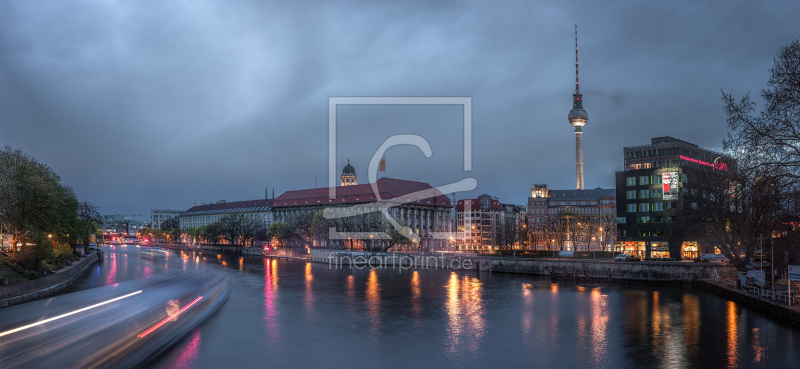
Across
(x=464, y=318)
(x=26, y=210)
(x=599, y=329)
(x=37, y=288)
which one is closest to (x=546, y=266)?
(x=464, y=318)

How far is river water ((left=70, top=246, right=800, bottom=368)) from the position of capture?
3225 cm

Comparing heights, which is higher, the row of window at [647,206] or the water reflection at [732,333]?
the row of window at [647,206]

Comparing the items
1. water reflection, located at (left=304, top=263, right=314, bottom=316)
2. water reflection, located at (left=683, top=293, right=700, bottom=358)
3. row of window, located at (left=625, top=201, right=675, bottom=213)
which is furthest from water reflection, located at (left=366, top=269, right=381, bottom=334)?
row of window, located at (left=625, top=201, right=675, bottom=213)

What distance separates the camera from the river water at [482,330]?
106 feet

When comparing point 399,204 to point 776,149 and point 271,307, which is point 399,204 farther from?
point 776,149

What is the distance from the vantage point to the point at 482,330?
41.1 meters

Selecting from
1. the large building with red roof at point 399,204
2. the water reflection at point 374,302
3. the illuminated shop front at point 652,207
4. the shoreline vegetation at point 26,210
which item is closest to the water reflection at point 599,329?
the water reflection at point 374,302

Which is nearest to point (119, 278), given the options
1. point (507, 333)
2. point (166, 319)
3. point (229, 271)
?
point (229, 271)

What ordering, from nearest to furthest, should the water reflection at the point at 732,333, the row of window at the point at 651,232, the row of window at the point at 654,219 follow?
1. the water reflection at the point at 732,333
2. the row of window at the point at 654,219
3. the row of window at the point at 651,232

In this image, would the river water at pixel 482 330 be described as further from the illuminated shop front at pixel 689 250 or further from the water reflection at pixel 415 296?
the illuminated shop front at pixel 689 250

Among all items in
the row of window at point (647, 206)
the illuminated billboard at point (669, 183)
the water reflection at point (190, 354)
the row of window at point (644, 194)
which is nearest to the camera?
the water reflection at point (190, 354)

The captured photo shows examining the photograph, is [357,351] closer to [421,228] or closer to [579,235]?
[579,235]

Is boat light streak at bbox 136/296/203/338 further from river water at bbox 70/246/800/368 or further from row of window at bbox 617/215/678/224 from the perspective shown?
row of window at bbox 617/215/678/224

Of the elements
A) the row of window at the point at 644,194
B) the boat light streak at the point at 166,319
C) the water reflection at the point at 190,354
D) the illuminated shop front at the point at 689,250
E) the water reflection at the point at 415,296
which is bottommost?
the water reflection at the point at 415,296
